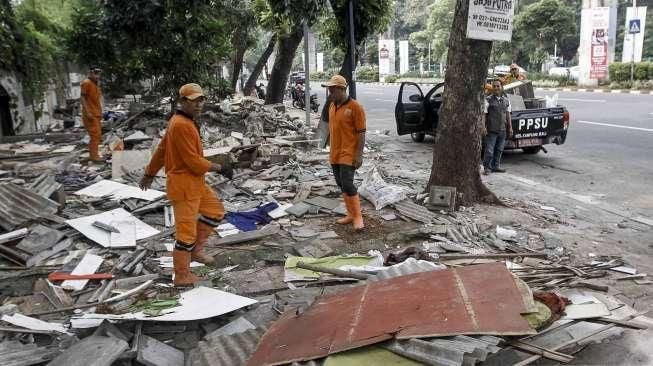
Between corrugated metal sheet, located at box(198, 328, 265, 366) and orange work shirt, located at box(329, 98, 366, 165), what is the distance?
116 inches

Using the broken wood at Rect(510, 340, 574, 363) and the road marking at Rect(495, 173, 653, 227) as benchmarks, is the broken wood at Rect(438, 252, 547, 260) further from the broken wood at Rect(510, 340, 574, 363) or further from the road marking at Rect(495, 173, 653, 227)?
the road marking at Rect(495, 173, 653, 227)

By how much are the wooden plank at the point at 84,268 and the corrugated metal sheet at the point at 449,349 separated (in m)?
3.31

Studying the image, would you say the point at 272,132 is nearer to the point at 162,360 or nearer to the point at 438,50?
the point at 162,360

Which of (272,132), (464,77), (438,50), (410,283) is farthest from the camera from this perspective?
(438,50)

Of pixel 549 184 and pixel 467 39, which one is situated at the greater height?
pixel 467 39

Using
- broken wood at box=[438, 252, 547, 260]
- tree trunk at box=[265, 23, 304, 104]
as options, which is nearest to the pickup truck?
broken wood at box=[438, 252, 547, 260]

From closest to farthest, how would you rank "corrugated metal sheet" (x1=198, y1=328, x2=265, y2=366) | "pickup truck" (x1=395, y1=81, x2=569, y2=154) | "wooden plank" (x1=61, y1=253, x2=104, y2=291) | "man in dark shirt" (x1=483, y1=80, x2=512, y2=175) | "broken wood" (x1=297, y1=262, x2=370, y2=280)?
"corrugated metal sheet" (x1=198, y1=328, x2=265, y2=366) < "broken wood" (x1=297, y1=262, x2=370, y2=280) < "wooden plank" (x1=61, y1=253, x2=104, y2=291) < "man in dark shirt" (x1=483, y1=80, x2=512, y2=175) < "pickup truck" (x1=395, y1=81, x2=569, y2=154)

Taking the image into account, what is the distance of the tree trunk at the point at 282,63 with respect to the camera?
58.4 feet

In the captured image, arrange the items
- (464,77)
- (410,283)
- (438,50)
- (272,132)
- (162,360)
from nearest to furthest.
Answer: (162,360), (410,283), (464,77), (272,132), (438,50)

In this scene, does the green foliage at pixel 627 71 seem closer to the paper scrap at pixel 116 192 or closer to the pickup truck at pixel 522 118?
the pickup truck at pixel 522 118

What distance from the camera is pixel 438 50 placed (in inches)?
1757

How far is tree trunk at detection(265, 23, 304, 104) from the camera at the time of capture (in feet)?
58.4

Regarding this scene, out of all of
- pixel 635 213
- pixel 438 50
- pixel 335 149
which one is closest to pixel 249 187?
pixel 335 149

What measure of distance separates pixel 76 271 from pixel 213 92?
40.6ft
